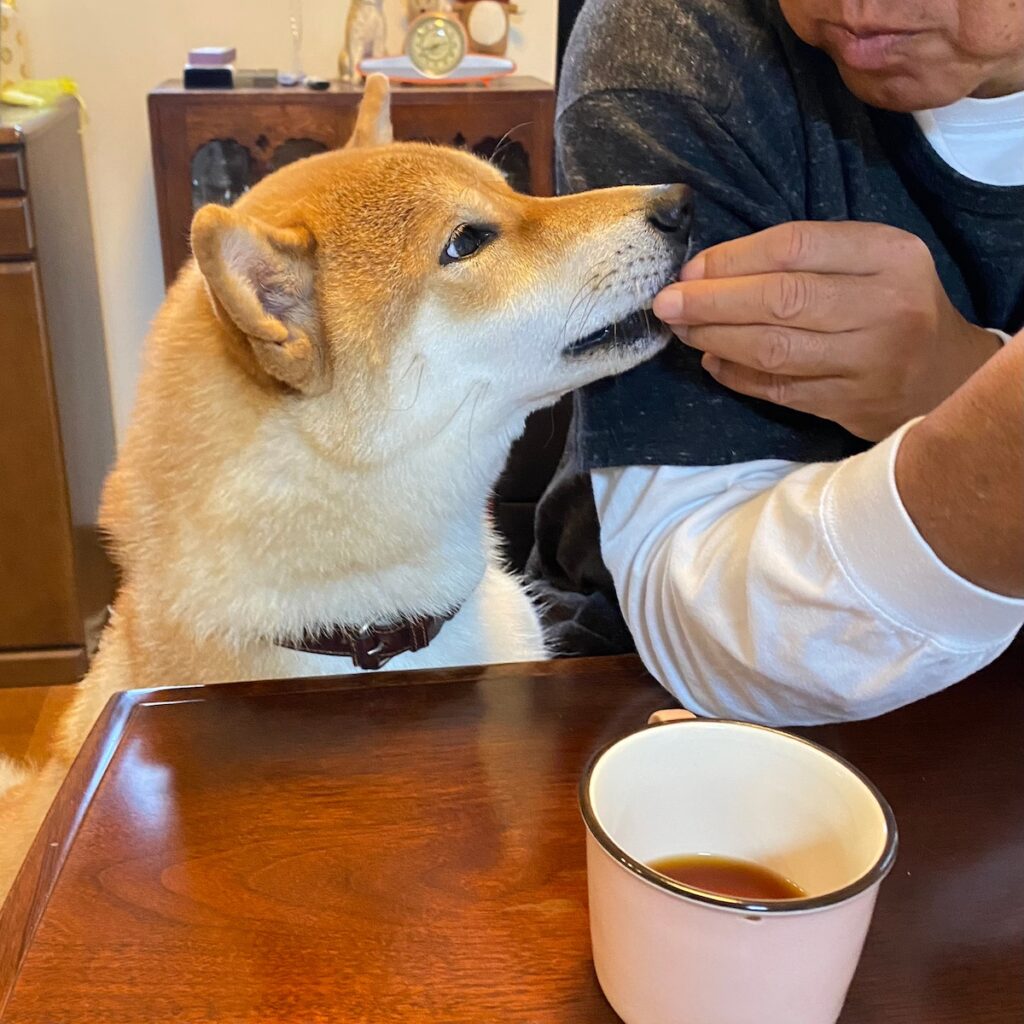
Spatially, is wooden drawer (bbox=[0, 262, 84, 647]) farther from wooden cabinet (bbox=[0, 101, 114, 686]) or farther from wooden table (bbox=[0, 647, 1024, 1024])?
wooden table (bbox=[0, 647, 1024, 1024])

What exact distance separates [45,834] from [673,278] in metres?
0.62

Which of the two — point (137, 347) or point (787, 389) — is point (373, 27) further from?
point (787, 389)

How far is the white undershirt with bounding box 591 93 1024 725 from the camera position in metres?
0.55

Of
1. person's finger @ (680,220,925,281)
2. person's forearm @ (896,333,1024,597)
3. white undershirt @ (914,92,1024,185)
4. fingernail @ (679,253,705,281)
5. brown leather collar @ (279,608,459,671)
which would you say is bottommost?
brown leather collar @ (279,608,459,671)

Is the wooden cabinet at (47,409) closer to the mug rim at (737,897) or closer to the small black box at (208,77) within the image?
the small black box at (208,77)

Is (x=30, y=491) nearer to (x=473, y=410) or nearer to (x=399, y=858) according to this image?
(x=473, y=410)

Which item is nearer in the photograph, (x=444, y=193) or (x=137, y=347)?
(x=444, y=193)

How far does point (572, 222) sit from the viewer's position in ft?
2.92

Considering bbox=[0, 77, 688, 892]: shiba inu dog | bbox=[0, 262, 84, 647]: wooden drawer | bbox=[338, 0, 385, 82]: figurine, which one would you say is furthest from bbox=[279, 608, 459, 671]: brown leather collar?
bbox=[338, 0, 385, 82]: figurine

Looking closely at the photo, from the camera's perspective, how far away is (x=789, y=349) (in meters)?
0.70

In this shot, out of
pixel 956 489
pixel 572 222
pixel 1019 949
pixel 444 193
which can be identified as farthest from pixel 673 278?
pixel 1019 949

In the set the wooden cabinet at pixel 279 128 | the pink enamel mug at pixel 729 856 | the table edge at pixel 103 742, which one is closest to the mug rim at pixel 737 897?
the pink enamel mug at pixel 729 856

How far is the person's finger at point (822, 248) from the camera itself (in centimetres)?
68

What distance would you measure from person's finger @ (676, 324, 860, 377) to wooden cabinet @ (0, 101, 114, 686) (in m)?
1.58
